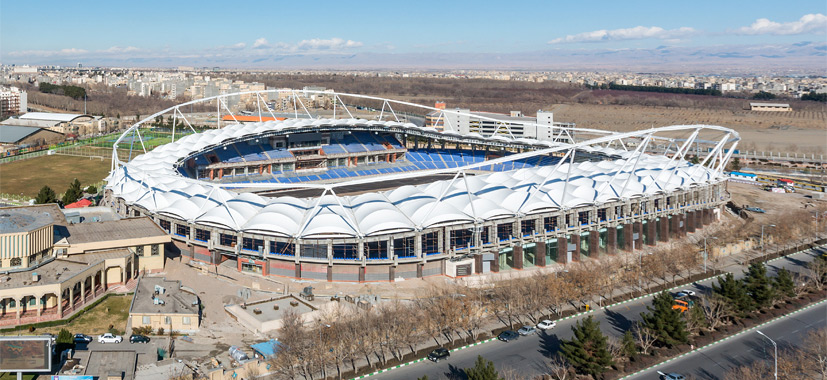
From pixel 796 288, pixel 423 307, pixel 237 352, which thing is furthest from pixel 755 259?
pixel 237 352

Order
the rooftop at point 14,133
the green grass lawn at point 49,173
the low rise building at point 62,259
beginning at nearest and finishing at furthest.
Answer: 1. the low rise building at point 62,259
2. the green grass lawn at point 49,173
3. the rooftop at point 14,133

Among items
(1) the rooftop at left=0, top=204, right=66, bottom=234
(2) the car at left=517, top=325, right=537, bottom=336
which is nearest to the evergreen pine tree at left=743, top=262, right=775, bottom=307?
(2) the car at left=517, top=325, right=537, bottom=336

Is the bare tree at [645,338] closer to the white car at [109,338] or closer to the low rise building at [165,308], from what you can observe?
the low rise building at [165,308]

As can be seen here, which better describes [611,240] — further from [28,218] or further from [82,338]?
[28,218]

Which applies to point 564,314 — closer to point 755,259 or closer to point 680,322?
point 680,322

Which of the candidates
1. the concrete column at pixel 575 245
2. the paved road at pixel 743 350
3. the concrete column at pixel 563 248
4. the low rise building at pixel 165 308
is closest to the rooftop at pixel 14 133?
the low rise building at pixel 165 308

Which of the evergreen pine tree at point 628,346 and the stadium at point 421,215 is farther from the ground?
the stadium at point 421,215

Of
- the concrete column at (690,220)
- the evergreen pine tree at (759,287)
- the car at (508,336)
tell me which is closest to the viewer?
the car at (508,336)

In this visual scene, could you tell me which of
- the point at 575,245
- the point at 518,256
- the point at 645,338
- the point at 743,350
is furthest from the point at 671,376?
the point at 575,245
